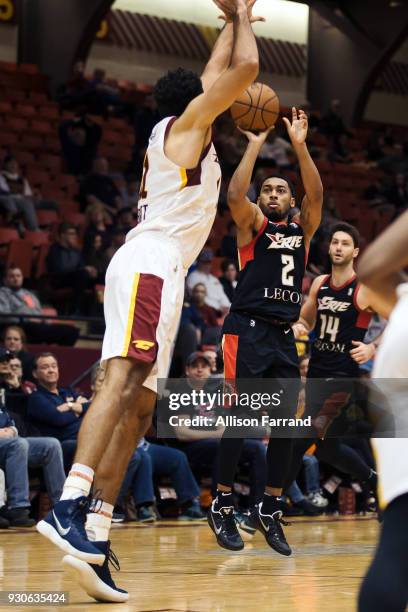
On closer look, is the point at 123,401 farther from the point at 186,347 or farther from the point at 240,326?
the point at 186,347

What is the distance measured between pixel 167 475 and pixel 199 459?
375 millimetres

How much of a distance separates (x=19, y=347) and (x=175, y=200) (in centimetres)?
529

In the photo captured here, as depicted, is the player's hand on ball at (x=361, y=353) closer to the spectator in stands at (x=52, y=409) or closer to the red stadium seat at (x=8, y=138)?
the spectator in stands at (x=52, y=409)

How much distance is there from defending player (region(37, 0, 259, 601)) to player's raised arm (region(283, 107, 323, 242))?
1.44m

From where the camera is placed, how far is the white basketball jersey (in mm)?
4906

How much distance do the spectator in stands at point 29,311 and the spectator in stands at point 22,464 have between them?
228 centimetres

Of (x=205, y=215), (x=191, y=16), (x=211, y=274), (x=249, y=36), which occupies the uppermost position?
(x=249, y=36)

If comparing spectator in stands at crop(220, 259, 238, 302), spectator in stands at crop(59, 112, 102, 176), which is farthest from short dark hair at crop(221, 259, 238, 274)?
spectator in stands at crop(59, 112, 102, 176)

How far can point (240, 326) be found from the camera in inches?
262

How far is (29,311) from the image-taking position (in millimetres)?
11758

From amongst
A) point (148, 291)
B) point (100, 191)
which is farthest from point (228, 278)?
point (148, 291)

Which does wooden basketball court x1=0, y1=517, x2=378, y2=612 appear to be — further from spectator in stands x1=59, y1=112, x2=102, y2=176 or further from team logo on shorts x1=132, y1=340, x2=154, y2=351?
spectator in stands x1=59, y1=112, x2=102, y2=176

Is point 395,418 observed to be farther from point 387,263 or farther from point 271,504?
point 271,504

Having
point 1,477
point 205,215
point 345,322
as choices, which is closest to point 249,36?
point 205,215
